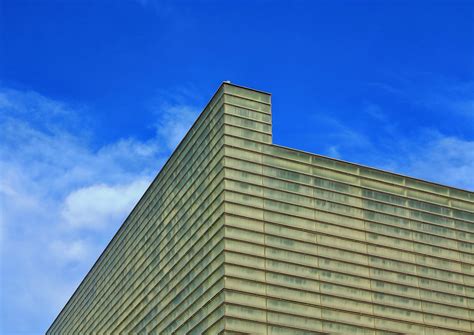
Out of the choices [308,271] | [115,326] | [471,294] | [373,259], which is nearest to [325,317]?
[308,271]

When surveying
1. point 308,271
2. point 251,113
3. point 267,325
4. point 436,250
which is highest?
point 251,113

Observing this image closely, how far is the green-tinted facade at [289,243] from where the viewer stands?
11106cm

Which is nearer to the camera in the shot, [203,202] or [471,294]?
[203,202]

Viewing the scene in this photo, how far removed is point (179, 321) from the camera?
400ft

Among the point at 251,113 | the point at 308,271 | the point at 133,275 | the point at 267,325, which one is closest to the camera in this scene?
the point at 267,325

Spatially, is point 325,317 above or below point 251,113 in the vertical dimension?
below

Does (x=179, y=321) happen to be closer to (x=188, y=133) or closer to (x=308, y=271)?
(x=308, y=271)

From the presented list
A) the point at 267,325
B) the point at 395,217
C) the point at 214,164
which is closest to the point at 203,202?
the point at 214,164

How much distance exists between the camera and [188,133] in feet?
444

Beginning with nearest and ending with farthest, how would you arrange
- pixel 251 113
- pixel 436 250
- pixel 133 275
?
pixel 251 113
pixel 436 250
pixel 133 275

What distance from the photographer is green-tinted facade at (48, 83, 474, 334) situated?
11106 cm

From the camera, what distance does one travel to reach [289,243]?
381 ft

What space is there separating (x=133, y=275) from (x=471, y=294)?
6677 cm

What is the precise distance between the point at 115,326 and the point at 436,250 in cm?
7086
